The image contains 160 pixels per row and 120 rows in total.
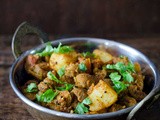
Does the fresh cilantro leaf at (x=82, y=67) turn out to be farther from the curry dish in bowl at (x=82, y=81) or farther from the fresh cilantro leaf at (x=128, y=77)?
the fresh cilantro leaf at (x=128, y=77)

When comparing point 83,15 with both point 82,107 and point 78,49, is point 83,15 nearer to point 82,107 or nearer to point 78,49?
point 78,49

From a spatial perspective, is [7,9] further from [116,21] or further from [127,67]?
[127,67]

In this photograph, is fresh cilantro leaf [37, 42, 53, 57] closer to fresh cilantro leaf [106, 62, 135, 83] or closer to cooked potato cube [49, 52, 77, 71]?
cooked potato cube [49, 52, 77, 71]

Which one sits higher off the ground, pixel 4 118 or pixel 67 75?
pixel 67 75

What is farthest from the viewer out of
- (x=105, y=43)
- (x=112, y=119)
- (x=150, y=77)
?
(x=105, y=43)

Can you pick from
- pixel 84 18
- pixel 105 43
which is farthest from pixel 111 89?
pixel 84 18

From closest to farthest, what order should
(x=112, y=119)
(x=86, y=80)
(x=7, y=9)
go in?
(x=112, y=119) < (x=86, y=80) < (x=7, y=9)

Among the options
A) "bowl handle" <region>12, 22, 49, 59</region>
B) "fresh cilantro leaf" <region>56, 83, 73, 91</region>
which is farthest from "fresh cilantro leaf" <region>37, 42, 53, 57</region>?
"fresh cilantro leaf" <region>56, 83, 73, 91</region>
